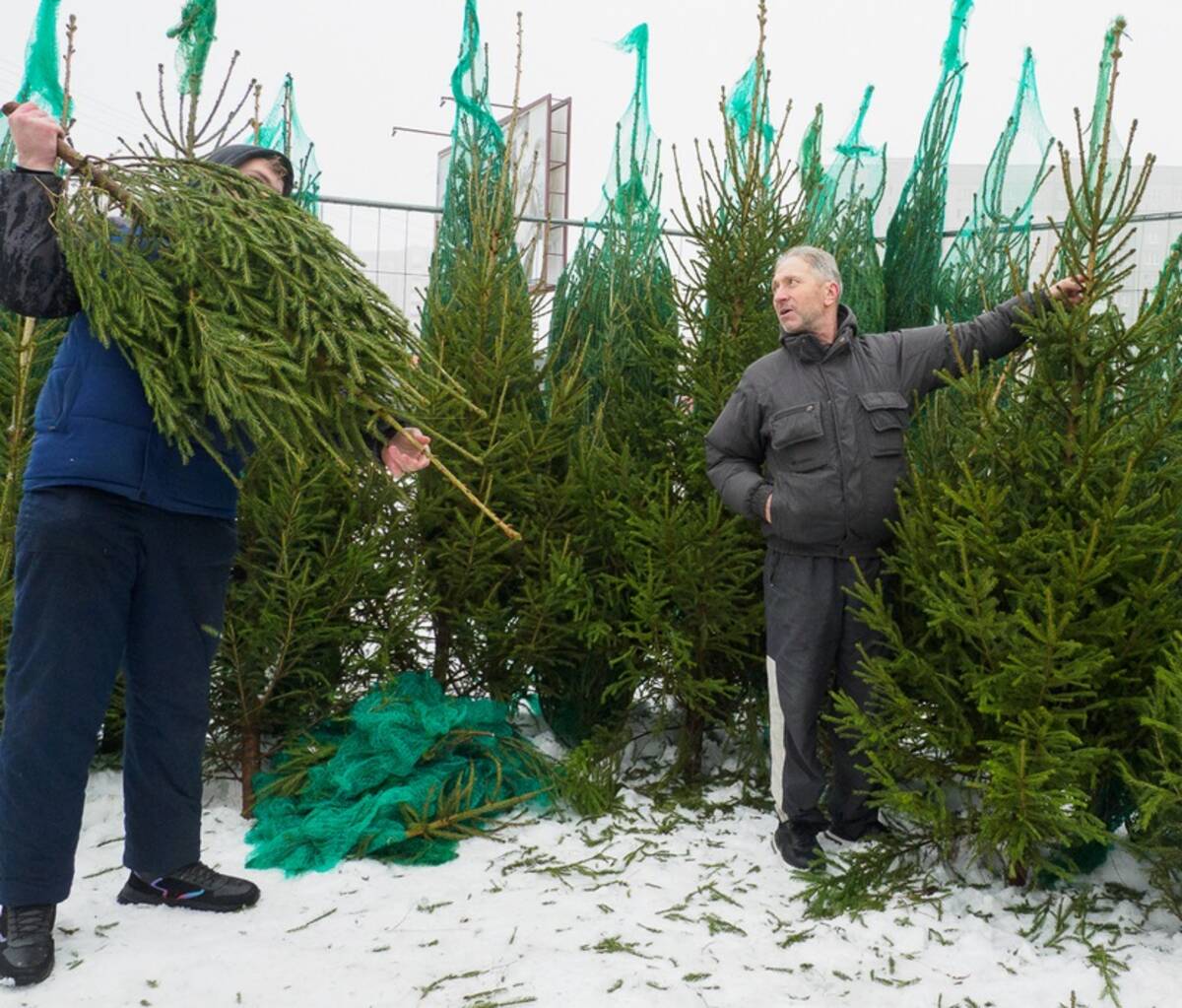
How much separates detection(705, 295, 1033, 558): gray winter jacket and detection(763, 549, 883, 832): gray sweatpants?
8 centimetres

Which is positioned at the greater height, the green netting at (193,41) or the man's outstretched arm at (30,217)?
the green netting at (193,41)

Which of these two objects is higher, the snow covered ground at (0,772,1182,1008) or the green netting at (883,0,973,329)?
the green netting at (883,0,973,329)

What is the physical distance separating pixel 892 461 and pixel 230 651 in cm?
252

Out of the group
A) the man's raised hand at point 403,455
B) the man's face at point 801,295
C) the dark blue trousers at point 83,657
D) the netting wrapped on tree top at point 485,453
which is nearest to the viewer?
the dark blue trousers at point 83,657

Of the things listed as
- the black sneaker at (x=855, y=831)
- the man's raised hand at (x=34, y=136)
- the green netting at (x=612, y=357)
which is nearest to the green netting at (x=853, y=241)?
the green netting at (x=612, y=357)

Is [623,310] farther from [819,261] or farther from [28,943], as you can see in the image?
[28,943]

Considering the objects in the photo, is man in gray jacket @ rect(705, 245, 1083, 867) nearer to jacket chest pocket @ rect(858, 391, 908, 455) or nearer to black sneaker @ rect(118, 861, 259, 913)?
jacket chest pocket @ rect(858, 391, 908, 455)

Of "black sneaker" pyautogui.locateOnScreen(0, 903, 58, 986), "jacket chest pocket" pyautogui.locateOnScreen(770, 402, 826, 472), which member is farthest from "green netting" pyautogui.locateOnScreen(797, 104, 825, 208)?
"black sneaker" pyautogui.locateOnScreen(0, 903, 58, 986)

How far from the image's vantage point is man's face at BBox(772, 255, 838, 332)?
368 cm

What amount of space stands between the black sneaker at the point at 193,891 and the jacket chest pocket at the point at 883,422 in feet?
8.17

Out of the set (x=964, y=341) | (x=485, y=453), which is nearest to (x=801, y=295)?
(x=964, y=341)

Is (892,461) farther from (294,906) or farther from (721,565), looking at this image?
(294,906)

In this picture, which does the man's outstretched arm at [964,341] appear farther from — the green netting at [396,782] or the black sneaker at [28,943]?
the black sneaker at [28,943]

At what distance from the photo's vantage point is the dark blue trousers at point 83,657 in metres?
2.88
